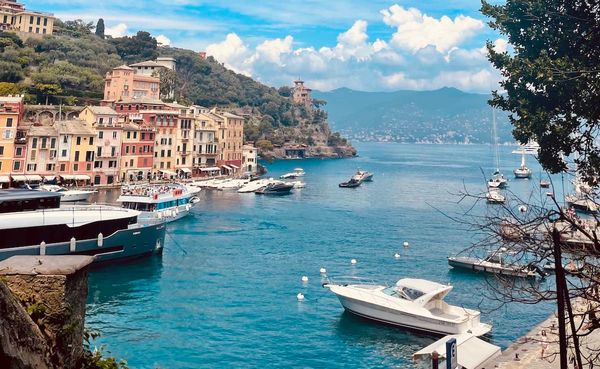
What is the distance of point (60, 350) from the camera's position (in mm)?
5480

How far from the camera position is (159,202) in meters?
40.8

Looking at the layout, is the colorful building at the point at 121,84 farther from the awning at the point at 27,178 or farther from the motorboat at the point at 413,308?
the motorboat at the point at 413,308

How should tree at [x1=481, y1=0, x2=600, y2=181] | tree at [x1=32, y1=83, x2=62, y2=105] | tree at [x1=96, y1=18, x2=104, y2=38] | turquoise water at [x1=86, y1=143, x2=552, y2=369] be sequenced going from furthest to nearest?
tree at [x1=96, y1=18, x2=104, y2=38], tree at [x1=32, y1=83, x2=62, y2=105], turquoise water at [x1=86, y1=143, x2=552, y2=369], tree at [x1=481, y1=0, x2=600, y2=181]

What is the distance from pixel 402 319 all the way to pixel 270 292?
682 centimetres

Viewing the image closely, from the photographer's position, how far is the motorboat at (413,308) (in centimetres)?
1923

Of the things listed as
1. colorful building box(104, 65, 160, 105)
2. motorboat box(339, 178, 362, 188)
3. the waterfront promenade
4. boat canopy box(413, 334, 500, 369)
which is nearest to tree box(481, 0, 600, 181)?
the waterfront promenade

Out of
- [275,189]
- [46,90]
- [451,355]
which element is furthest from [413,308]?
[46,90]

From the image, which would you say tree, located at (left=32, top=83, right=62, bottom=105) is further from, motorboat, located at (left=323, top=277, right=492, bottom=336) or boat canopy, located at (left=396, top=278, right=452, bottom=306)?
boat canopy, located at (left=396, top=278, right=452, bottom=306)

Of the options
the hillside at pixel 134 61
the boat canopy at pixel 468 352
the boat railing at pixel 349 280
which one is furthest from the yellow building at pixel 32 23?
the boat canopy at pixel 468 352

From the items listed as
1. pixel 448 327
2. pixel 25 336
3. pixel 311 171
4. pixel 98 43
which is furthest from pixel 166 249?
pixel 98 43

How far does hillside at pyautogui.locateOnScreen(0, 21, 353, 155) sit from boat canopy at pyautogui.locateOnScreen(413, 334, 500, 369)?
62.6 meters

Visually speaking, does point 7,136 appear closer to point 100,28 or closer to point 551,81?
point 551,81

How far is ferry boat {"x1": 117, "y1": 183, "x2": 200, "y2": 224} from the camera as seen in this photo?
39406 mm

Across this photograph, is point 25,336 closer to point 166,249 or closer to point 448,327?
point 448,327
